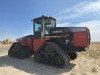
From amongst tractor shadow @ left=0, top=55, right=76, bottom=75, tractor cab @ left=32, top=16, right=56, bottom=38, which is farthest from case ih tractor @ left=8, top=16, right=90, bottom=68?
tractor shadow @ left=0, top=55, right=76, bottom=75

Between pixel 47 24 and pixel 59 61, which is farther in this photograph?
pixel 47 24

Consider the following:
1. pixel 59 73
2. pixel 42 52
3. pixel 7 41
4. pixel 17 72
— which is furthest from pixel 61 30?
pixel 7 41

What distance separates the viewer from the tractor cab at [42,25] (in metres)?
14.0

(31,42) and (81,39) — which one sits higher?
(81,39)

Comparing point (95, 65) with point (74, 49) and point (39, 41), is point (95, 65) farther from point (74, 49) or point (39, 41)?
point (39, 41)

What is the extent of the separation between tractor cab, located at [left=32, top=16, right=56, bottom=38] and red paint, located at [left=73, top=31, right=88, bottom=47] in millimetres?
2827

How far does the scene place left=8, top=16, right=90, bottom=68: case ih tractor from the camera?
11.8 meters

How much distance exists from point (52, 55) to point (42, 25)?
276 cm

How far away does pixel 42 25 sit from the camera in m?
14.1

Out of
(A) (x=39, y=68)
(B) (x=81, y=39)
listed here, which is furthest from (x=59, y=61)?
(B) (x=81, y=39)

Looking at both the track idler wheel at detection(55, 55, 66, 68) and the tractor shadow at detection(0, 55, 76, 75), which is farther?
the track idler wheel at detection(55, 55, 66, 68)

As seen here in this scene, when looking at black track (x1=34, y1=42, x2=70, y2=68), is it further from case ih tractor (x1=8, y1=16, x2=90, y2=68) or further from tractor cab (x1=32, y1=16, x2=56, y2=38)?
tractor cab (x1=32, y1=16, x2=56, y2=38)

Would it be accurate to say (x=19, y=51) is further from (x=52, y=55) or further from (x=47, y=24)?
(x=52, y=55)

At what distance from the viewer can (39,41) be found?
46.3 feet
